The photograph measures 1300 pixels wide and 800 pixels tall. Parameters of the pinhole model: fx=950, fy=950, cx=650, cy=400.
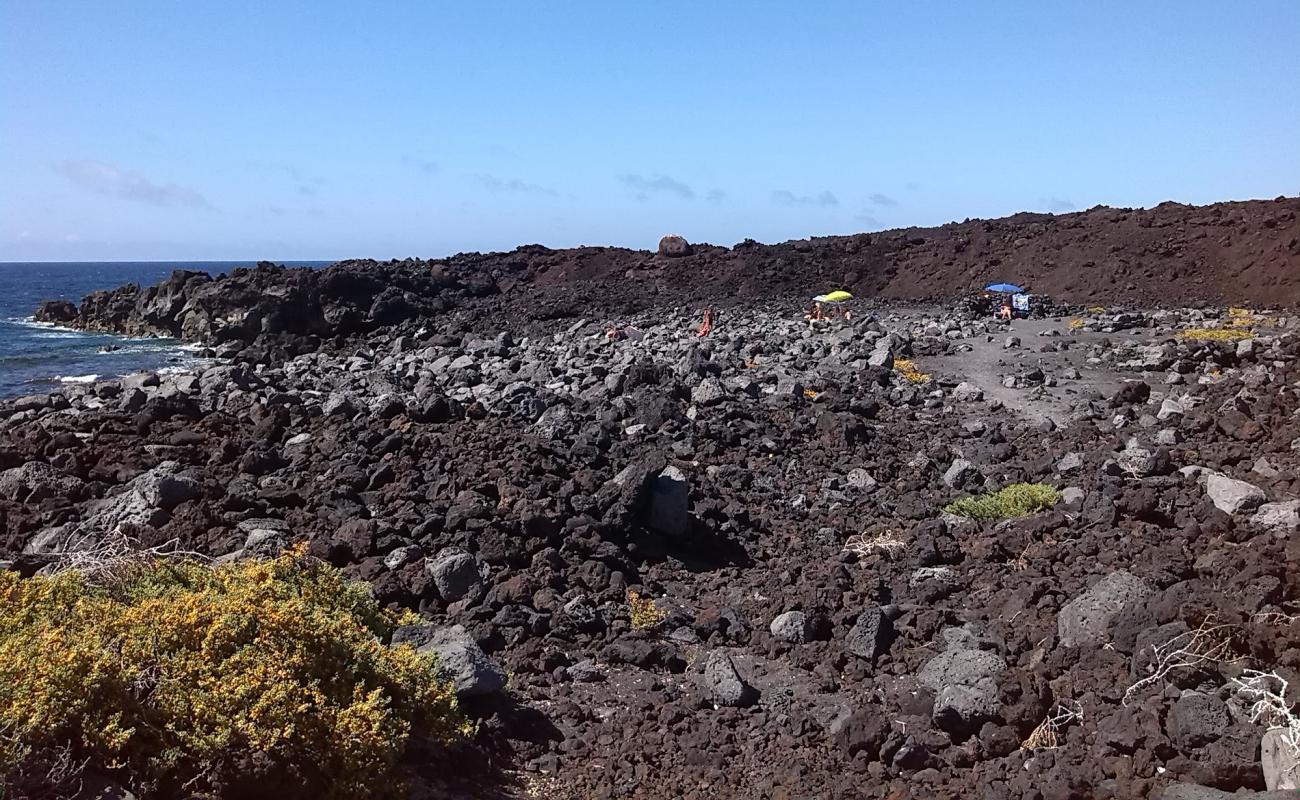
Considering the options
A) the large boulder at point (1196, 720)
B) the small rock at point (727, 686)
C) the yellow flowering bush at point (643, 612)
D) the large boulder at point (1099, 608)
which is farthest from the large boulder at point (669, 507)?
the large boulder at point (1196, 720)

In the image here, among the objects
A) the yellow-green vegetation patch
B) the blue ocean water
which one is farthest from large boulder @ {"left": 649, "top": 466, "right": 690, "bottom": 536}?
the blue ocean water

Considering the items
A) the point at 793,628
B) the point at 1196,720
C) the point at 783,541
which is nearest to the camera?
the point at 1196,720

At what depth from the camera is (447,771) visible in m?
4.78

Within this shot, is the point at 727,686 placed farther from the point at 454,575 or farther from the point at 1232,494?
the point at 1232,494

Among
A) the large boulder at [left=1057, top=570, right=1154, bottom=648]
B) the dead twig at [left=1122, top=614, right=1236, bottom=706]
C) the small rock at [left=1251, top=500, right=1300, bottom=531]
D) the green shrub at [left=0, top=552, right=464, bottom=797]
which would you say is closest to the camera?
the green shrub at [left=0, top=552, right=464, bottom=797]

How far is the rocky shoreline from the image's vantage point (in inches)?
193

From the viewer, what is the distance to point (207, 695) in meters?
3.99

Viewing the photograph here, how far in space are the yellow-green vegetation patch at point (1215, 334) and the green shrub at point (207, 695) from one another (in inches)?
696

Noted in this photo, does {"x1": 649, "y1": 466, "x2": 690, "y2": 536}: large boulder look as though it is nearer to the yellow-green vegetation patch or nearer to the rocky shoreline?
the rocky shoreline

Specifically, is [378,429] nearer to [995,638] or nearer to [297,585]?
[297,585]

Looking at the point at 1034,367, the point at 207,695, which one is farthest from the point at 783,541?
the point at 1034,367

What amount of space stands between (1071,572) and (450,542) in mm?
4843

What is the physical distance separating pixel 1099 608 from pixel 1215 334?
52.0 feet

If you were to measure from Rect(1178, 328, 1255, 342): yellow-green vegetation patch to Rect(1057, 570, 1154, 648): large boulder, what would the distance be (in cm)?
1407
